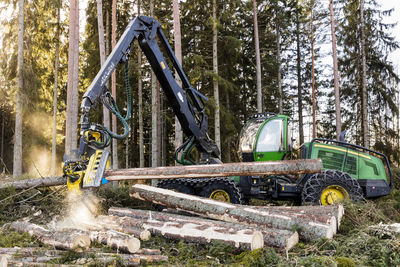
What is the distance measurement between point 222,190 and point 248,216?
68.9 inches

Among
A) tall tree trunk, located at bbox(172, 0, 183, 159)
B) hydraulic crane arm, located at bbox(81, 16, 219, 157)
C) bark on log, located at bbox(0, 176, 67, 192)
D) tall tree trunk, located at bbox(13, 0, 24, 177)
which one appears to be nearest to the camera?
hydraulic crane arm, located at bbox(81, 16, 219, 157)

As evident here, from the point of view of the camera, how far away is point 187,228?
4410 mm

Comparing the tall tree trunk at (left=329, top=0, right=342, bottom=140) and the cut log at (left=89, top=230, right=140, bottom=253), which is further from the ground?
the tall tree trunk at (left=329, top=0, right=342, bottom=140)

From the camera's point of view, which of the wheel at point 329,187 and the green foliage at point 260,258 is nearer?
the green foliage at point 260,258

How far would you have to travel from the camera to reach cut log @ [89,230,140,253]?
3.76m

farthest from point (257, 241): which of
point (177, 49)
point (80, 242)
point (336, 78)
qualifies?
point (336, 78)

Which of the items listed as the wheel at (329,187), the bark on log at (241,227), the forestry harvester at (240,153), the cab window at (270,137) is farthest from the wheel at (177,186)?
the wheel at (329,187)

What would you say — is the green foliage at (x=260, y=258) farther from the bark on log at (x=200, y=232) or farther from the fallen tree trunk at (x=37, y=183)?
the fallen tree trunk at (x=37, y=183)

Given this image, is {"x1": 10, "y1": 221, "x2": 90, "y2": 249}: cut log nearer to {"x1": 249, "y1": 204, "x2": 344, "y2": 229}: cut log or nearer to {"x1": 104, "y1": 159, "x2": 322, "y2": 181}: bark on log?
{"x1": 104, "y1": 159, "x2": 322, "y2": 181}: bark on log

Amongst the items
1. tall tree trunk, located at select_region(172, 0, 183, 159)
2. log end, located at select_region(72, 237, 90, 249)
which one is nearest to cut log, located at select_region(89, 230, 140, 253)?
log end, located at select_region(72, 237, 90, 249)

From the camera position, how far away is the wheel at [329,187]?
5.95 m

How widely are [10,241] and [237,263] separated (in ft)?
9.94

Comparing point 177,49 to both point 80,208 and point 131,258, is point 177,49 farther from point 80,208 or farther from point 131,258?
point 131,258

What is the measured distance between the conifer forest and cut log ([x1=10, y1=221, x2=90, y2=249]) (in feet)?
0.13
